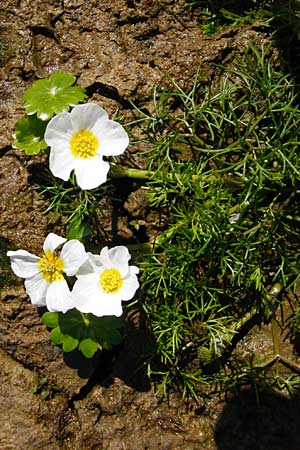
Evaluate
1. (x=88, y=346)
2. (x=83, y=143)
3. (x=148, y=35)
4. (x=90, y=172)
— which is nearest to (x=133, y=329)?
(x=88, y=346)

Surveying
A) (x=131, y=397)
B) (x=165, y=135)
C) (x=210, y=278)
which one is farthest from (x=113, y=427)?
(x=165, y=135)

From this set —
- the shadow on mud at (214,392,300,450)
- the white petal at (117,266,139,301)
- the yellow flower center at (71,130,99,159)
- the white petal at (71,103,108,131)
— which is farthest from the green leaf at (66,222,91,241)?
the shadow on mud at (214,392,300,450)

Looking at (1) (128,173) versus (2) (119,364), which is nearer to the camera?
(1) (128,173)

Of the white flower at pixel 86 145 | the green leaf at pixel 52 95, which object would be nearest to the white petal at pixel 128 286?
the white flower at pixel 86 145

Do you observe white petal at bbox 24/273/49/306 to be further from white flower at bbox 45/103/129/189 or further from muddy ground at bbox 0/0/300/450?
white flower at bbox 45/103/129/189

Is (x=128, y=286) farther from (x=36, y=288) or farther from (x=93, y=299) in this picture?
(x=36, y=288)

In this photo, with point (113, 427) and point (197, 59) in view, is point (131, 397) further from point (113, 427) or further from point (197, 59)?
point (197, 59)
